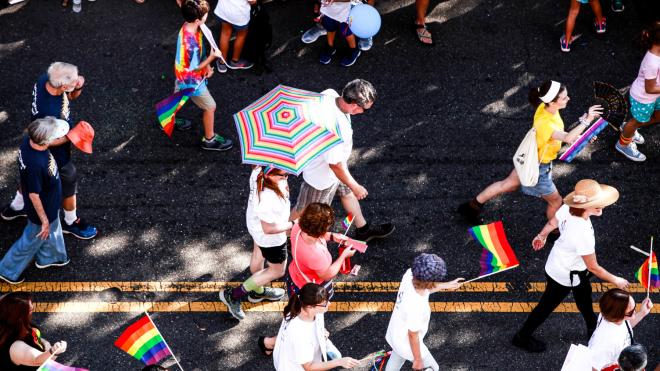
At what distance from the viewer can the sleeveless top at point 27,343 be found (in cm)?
594

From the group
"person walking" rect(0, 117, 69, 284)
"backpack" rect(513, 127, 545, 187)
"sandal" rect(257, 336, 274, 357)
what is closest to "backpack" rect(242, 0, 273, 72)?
"person walking" rect(0, 117, 69, 284)

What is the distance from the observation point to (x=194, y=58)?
27.5ft

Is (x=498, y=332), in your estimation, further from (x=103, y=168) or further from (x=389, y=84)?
(x=103, y=168)

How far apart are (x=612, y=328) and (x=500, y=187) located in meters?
2.26

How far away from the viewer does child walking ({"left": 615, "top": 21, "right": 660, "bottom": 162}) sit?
8.39m

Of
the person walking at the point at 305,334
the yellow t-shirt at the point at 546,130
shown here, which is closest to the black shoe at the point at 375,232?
the yellow t-shirt at the point at 546,130

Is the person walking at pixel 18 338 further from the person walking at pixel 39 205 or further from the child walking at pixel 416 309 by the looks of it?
the child walking at pixel 416 309

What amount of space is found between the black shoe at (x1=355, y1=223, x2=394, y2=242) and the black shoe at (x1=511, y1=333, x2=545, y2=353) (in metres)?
1.58

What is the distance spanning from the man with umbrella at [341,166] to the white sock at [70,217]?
81.1 inches

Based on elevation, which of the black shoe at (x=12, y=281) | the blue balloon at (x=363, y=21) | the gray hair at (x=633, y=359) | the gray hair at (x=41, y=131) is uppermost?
the gray hair at (x=41, y=131)

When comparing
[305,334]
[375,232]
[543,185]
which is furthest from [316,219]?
[543,185]

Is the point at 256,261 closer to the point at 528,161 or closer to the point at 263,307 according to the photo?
the point at 263,307

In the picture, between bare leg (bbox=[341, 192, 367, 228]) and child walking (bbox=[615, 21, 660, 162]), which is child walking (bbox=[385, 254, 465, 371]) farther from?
child walking (bbox=[615, 21, 660, 162])

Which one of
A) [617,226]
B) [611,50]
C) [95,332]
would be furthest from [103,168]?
[611,50]
